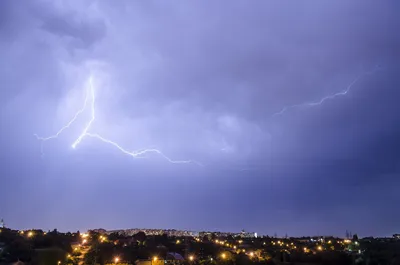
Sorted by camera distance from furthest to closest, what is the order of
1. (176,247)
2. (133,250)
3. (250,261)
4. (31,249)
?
(176,247)
(133,250)
(31,249)
(250,261)

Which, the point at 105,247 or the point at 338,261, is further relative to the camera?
the point at 105,247

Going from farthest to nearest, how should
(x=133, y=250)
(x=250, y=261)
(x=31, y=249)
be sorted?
(x=133, y=250), (x=31, y=249), (x=250, y=261)

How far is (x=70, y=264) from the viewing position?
31.5 meters

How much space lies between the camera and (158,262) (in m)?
35.9

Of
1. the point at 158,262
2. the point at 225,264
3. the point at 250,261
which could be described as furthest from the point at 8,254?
the point at 250,261

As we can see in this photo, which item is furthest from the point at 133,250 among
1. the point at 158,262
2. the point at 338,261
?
the point at 338,261

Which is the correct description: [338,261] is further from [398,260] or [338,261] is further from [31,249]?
[31,249]

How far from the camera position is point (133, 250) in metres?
45.5

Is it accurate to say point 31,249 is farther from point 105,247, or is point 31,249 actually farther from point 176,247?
point 176,247

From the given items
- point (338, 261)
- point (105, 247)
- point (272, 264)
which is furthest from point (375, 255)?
point (105, 247)

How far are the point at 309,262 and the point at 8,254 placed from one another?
30168 millimetres

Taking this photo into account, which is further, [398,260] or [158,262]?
[158,262]

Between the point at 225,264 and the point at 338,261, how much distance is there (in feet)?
46.6

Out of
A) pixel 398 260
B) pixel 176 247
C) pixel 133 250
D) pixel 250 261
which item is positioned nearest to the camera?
pixel 398 260
